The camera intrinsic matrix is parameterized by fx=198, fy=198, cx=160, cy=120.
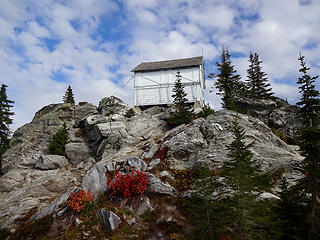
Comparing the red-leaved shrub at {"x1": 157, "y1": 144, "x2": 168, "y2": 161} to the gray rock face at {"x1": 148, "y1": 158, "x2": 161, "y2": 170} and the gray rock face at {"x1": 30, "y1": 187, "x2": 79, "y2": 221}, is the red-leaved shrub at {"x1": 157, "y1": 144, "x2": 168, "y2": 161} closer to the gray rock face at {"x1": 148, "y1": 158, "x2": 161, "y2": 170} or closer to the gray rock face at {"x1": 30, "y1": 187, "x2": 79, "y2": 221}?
the gray rock face at {"x1": 148, "y1": 158, "x2": 161, "y2": 170}

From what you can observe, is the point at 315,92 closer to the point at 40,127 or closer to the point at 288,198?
the point at 288,198

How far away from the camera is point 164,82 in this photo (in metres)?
34.1

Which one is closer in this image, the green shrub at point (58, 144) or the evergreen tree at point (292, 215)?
the evergreen tree at point (292, 215)

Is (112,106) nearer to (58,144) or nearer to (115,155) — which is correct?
(58,144)

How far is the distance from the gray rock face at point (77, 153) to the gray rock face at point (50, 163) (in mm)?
1129

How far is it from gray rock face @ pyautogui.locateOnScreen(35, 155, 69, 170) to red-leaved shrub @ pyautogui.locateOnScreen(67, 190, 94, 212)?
32.9 ft

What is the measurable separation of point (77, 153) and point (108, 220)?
14762 millimetres

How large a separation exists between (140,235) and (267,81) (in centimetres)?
3729

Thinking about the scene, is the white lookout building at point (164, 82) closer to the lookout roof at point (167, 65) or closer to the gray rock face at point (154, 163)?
the lookout roof at point (167, 65)

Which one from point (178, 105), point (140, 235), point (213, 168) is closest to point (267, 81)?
point (178, 105)

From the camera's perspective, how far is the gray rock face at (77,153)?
75.4 ft

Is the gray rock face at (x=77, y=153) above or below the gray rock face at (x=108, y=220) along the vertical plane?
above

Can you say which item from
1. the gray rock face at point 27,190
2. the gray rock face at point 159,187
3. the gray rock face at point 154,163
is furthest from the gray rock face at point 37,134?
the gray rock face at point 159,187

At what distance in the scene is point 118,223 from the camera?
10.7m
